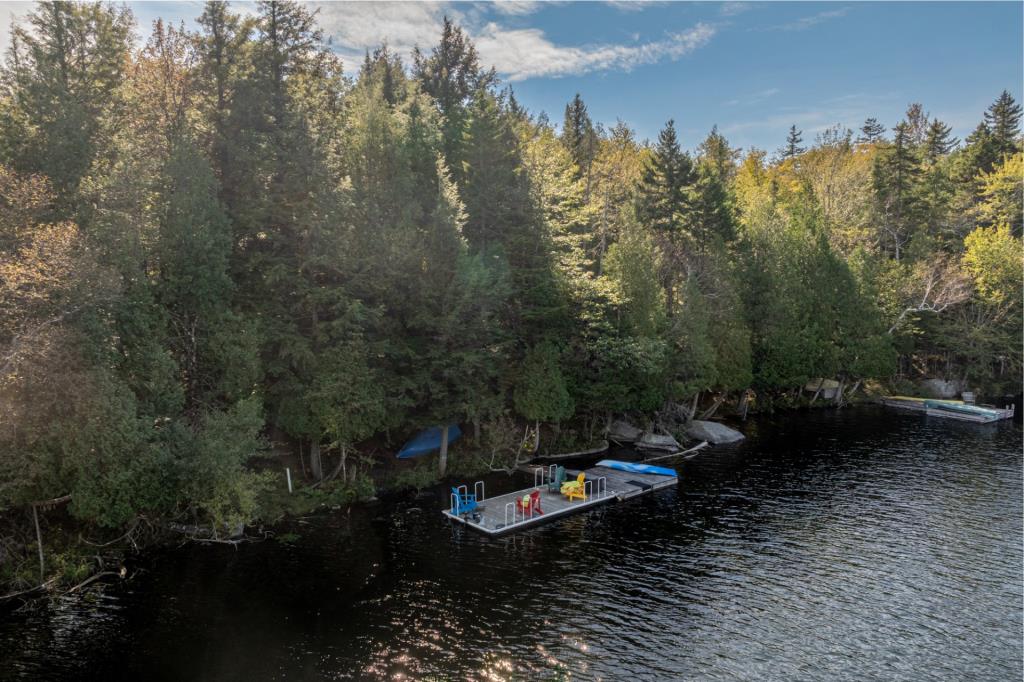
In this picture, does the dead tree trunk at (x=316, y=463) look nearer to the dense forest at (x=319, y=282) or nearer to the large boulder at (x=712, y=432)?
the dense forest at (x=319, y=282)

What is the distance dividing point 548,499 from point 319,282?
21760 mm

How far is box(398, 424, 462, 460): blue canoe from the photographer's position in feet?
148

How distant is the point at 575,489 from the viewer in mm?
39969

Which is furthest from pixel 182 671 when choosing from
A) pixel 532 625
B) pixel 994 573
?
pixel 994 573

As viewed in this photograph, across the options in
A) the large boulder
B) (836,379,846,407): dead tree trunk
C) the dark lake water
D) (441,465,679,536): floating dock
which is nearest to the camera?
the dark lake water

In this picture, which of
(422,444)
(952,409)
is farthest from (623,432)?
(952,409)

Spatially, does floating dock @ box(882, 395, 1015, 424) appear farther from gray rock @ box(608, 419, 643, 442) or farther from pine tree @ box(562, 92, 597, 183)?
pine tree @ box(562, 92, 597, 183)

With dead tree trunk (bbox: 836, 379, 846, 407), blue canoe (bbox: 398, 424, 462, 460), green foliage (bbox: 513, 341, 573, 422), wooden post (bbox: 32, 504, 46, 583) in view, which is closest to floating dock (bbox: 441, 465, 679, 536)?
green foliage (bbox: 513, 341, 573, 422)

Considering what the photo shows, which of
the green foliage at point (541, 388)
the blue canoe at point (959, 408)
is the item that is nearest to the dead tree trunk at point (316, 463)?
the green foliage at point (541, 388)

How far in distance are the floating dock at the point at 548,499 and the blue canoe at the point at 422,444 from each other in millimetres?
5506

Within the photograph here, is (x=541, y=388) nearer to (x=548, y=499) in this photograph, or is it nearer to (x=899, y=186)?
(x=548, y=499)

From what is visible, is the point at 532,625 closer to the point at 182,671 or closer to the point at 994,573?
the point at 182,671

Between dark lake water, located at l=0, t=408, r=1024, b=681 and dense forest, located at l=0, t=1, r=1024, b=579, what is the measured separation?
4.52 meters

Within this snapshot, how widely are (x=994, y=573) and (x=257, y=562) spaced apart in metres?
37.2
